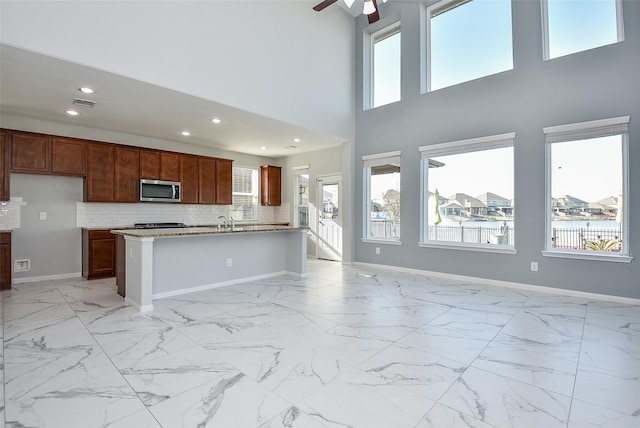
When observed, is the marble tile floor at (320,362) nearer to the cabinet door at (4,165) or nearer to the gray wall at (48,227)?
the gray wall at (48,227)

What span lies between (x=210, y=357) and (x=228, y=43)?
3.83m

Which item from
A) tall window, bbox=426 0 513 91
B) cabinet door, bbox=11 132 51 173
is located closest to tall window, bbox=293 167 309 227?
tall window, bbox=426 0 513 91

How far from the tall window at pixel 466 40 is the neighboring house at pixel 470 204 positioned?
6.16ft

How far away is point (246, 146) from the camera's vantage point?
22.9ft

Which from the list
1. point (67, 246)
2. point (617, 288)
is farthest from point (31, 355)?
point (617, 288)

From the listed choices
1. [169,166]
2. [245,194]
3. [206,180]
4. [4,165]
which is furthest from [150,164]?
[245,194]

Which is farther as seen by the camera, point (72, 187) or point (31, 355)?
point (72, 187)

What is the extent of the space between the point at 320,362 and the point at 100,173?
5044 millimetres

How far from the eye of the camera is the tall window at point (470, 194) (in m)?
4.82

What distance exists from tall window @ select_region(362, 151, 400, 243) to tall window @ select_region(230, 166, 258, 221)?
2.98m

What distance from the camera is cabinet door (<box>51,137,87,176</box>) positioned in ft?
16.2

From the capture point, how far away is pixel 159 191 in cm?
604

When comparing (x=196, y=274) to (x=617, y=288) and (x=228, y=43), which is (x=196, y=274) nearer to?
(x=228, y=43)

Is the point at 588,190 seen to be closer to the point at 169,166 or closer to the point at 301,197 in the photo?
the point at 301,197
